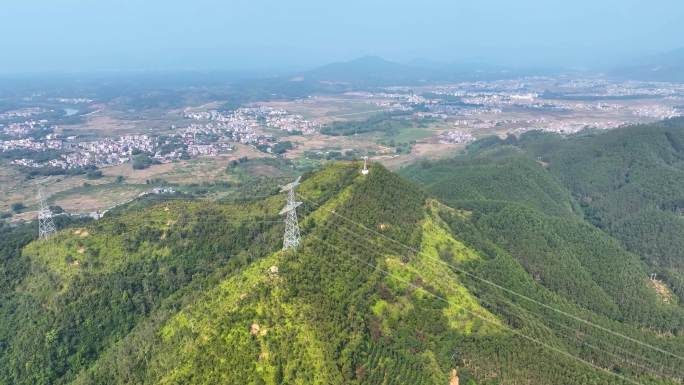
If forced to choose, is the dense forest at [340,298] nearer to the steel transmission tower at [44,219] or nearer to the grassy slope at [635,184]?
the steel transmission tower at [44,219]

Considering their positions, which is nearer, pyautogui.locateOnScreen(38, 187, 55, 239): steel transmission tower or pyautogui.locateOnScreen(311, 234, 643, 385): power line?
pyautogui.locateOnScreen(311, 234, 643, 385): power line

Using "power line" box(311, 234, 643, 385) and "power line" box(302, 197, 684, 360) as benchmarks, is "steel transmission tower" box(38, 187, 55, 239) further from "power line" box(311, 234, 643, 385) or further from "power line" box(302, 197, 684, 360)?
"power line" box(302, 197, 684, 360)

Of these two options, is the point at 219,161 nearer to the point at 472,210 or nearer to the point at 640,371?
the point at 472,210

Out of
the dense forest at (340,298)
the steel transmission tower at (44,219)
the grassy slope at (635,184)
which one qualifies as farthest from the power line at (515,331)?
the steel transmission tower at (44,219)

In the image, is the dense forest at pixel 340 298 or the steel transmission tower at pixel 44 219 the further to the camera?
the steel transmission tower at pixel 44 219

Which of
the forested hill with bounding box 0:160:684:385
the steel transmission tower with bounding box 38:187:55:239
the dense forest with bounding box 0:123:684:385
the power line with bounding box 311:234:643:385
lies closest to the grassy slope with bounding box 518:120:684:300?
the dense forest with bounding box 0:123:684:385

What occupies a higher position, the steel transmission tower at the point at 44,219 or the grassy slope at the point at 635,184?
the steel transmission tower at the point at 44,219

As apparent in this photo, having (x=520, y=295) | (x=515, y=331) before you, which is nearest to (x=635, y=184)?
(x=520, y=295)
